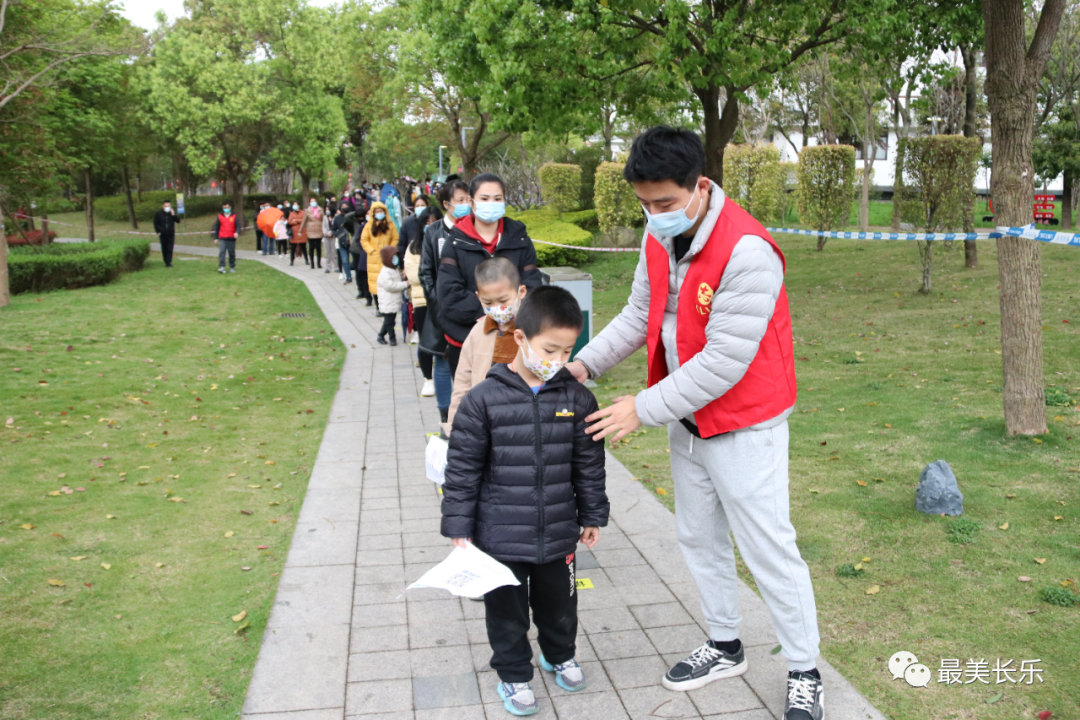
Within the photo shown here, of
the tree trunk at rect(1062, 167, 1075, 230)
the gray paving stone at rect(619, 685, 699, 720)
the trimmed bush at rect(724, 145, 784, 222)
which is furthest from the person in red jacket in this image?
the tree trunk at rect(1062, 167, 1075, 230)

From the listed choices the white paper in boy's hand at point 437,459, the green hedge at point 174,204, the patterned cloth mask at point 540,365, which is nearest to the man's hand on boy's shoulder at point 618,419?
the patterned cloth mask at point 540,365

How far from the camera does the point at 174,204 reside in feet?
157

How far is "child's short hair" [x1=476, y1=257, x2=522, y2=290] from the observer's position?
4457mm

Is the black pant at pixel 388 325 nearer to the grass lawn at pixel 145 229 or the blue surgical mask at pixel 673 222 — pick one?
the blue surgical mask at pixel 673 222

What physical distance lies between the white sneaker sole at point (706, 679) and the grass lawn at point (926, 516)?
402 millimetres

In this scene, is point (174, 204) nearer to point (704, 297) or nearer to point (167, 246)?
point (167, 246)

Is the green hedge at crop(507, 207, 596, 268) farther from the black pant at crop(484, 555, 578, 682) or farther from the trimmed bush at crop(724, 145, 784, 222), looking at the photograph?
the black pant at crop(484, 555, 578, 682)

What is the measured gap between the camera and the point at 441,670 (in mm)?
3721

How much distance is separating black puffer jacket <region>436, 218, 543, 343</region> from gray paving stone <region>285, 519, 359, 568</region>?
4.65 feet

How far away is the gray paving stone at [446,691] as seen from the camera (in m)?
3.46

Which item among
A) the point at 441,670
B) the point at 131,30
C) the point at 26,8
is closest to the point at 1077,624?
the point at 441,670

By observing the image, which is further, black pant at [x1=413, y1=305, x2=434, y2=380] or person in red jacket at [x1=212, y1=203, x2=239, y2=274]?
person in red jacket at [x1=212, y1=203, x2=239, y2=274]

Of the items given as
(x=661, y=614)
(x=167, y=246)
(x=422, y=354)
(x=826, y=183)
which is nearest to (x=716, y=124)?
(x=826, y=183)

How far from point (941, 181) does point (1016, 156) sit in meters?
7.89
